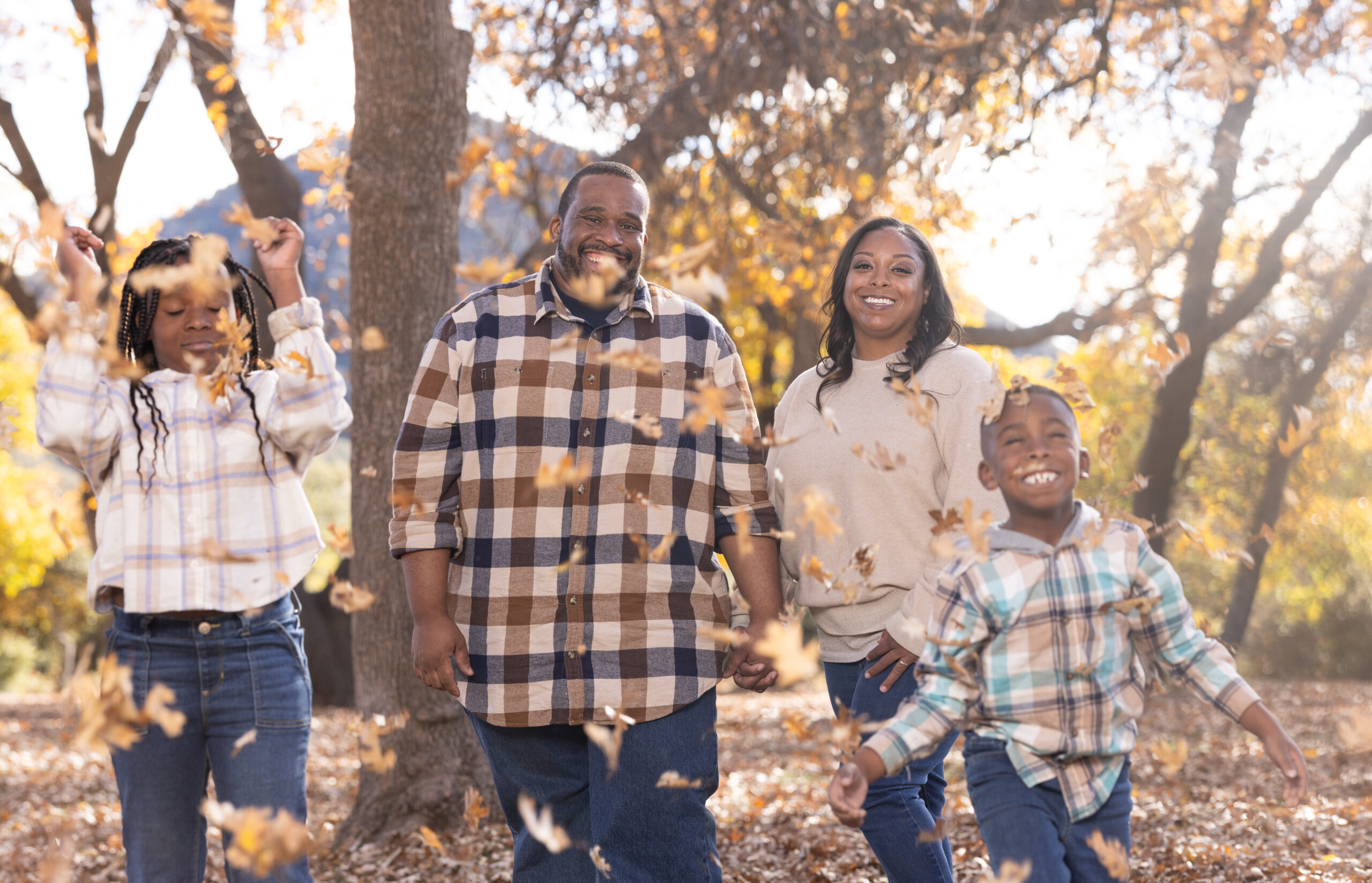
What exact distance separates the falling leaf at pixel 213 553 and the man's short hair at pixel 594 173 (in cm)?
116

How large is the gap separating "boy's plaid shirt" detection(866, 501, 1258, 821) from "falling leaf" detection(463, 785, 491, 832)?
1896mm

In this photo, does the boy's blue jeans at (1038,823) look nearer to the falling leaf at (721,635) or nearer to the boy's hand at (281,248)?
the falling leaf at (721,635)

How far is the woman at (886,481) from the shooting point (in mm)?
2730

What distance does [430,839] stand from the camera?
13.5 feet

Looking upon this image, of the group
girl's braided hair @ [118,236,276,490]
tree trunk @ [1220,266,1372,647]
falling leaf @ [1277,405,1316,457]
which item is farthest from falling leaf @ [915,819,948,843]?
tree trunk @ [1220,266,1372,647]

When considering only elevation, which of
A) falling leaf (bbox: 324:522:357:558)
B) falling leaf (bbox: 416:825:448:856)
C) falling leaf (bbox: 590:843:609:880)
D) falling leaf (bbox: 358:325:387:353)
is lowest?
falling leaf (bbox: 416:825:448:856)

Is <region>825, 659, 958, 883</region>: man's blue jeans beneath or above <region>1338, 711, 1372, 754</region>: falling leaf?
beneath

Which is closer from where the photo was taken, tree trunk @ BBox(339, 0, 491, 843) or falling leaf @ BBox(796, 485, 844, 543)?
falling leaf @ BBox(796, 485, 844, 543)

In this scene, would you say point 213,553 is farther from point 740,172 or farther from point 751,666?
point 740,172

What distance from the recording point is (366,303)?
4.75 m

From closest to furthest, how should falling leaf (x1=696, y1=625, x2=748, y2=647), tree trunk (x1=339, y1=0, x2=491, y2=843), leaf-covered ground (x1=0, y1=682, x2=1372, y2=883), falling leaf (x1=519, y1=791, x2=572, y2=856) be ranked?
falling leaf (x1=519, y1=791, x2=572, y2=856)
falling leaf (x1=696, y1=625, x2=748, y2=647)
leaf-covered ground (x1=0, y1=682, x2=1372, y2=883)
tree trunk (x1=339, y1=0, x2=491, y2=843)

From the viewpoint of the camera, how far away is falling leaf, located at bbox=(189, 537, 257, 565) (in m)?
2.51

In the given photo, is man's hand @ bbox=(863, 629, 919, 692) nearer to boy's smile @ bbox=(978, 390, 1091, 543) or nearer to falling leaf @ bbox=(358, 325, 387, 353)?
boy's smile @ bbox=(978, 390, 1091, 543)

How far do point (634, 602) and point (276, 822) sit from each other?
0.93 metres
